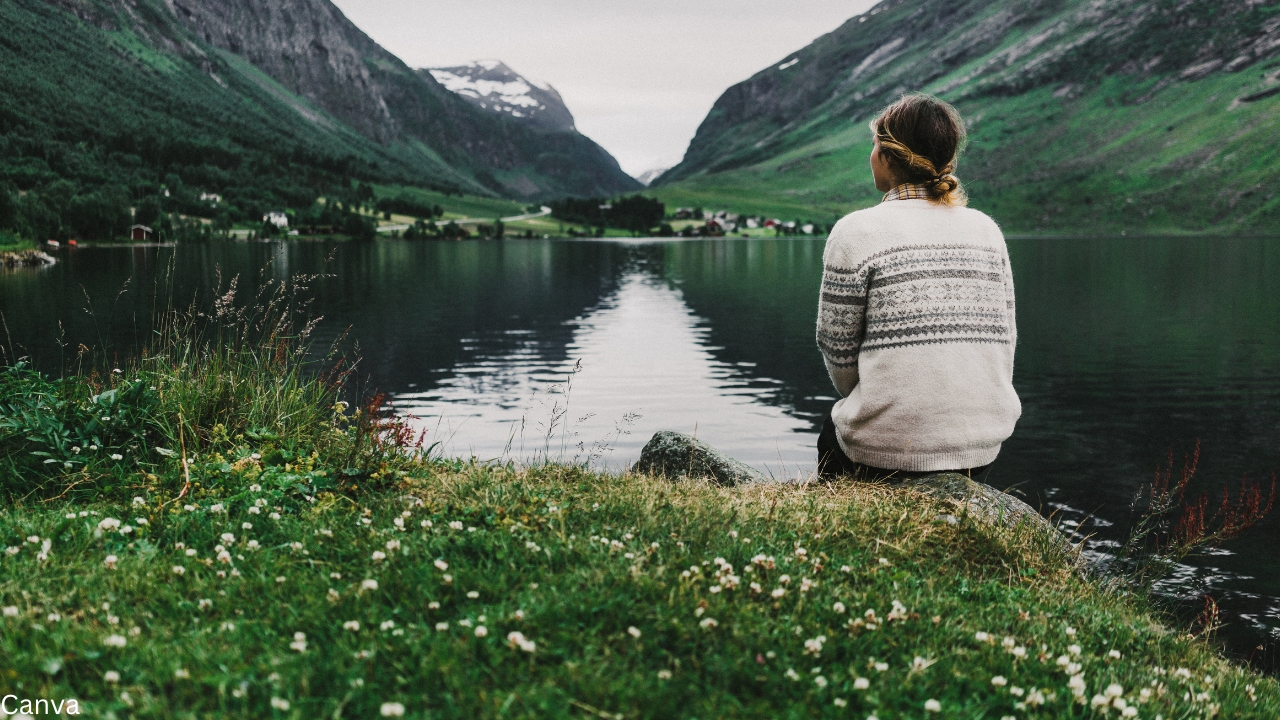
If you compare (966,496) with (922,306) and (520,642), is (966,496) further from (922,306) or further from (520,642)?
(520,642)

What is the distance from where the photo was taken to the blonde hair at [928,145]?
259 inches

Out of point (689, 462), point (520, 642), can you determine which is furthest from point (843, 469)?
point (520, 642)

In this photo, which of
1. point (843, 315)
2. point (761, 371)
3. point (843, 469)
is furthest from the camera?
point (761, 371)

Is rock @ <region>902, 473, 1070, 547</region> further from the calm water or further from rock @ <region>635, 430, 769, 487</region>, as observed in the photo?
the calm water

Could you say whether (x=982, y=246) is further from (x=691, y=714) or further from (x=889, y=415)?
(x=691, y=714)

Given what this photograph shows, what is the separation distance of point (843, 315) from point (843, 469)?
1.75 m

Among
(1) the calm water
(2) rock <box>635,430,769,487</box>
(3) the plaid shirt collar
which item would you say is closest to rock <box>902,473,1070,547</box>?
(3) the plaid shirt collar

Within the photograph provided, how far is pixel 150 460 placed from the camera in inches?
317

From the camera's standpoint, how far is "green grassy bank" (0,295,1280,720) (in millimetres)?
3930

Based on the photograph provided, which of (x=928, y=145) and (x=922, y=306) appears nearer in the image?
(x=922, y=306)

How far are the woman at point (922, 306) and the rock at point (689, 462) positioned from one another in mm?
4050

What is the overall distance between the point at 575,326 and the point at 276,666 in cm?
3767

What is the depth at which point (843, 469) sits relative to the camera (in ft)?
25.9

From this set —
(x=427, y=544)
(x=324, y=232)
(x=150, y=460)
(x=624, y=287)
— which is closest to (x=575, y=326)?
(x=624, y=287)
